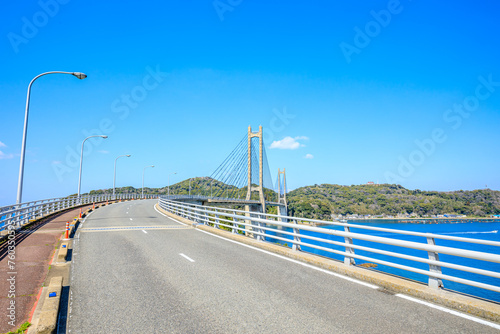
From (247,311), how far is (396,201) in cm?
15133

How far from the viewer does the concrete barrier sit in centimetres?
446

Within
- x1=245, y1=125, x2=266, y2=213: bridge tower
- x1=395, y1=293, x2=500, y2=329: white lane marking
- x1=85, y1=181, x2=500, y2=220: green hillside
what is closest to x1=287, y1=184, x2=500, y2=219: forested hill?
x1=85, y1=181, x2=500, y2=220: green hillside

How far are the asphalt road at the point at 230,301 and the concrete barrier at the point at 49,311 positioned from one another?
0.83ft

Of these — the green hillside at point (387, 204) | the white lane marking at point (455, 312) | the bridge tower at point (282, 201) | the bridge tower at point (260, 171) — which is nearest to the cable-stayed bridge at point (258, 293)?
the white lane marking at point (455, 312)

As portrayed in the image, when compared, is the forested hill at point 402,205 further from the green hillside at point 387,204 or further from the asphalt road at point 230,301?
the asphalt road at point 230,301

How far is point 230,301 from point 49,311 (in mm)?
2825

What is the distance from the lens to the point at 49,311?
492 cm

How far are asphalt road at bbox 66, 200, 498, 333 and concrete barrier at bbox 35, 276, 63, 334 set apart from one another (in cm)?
25

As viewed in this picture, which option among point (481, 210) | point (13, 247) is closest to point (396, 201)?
point (481, 210)

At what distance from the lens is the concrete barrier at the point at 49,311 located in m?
4.46

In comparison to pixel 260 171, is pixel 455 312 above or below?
below

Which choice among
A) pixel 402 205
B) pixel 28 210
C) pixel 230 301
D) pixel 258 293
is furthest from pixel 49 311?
pixel 402 205

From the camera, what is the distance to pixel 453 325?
453 cm

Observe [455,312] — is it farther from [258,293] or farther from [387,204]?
[387,204]
